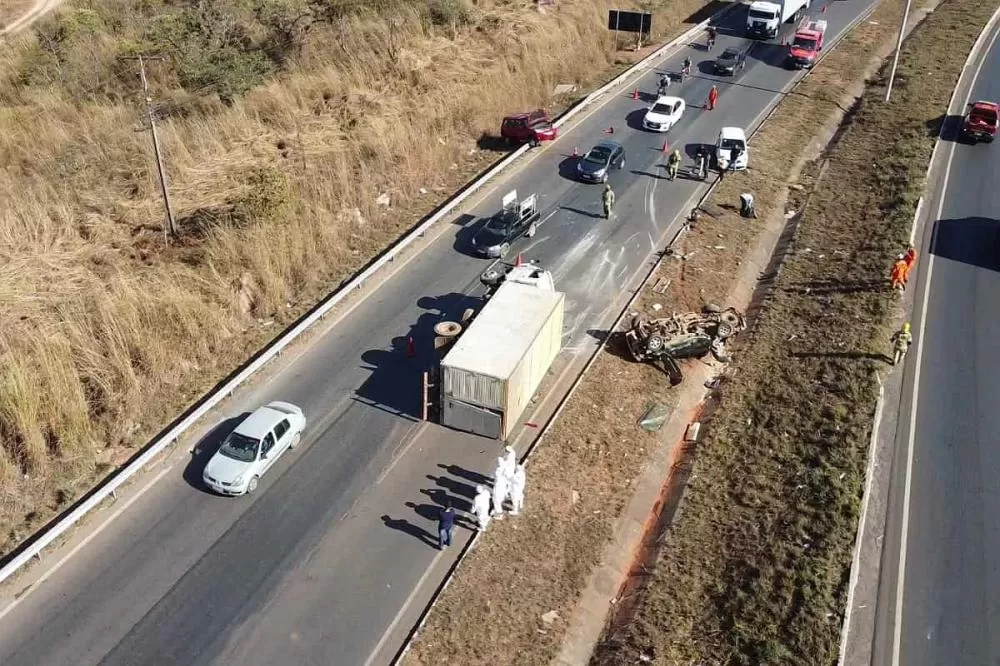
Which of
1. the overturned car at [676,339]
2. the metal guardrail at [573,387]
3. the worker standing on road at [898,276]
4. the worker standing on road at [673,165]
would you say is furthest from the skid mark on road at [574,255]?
the worker standing on road at [898,276]

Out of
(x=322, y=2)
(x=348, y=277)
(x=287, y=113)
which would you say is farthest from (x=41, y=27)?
(x=348, y=277)

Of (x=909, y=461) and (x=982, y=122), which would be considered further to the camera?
(x=982, y=122)

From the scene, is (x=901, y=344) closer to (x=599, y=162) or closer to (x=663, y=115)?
(x=599, y=162)

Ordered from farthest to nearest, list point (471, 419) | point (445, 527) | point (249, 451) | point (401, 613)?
point (471, 419), point (249, 451), point (445, 527), point (401, 613)

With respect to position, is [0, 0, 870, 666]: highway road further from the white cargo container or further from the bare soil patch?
the bare soil patch

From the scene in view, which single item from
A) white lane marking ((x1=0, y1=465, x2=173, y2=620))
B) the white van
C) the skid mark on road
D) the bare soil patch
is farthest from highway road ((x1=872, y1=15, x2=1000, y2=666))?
the bare soil patch

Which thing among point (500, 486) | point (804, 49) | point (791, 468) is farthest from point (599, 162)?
point (804, 49)

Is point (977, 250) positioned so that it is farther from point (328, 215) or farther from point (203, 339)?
point (203, 339)
